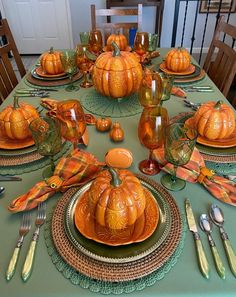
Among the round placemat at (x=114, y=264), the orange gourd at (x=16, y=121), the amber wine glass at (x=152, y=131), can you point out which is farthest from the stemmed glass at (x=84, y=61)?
the round placemat at (x=114, y=264)

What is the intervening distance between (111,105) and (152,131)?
418mm

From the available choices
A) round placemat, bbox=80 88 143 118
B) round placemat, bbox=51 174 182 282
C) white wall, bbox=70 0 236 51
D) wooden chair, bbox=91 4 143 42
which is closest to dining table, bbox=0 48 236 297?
round placemat, bbox=51 174 182 282

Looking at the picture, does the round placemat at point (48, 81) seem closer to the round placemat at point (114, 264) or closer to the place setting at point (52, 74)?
the place setting at point (52, 74)

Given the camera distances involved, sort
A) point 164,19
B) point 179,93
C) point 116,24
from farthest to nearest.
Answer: point 164,19 → point 116,24 → point 179,93

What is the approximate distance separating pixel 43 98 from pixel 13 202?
0.63 metres

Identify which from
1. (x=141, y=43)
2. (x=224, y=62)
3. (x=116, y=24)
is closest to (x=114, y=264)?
(x=141, y=43)

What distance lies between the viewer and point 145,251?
519 mm

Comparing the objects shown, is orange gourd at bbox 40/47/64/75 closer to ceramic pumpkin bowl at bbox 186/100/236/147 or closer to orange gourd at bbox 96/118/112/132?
orange gourd at bbox 96/118/112/132

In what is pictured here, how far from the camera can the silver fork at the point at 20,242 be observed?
51 centimetres

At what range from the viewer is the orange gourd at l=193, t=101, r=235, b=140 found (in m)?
0.78

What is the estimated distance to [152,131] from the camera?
71cm

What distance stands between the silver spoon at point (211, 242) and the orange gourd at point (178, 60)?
2.79ft

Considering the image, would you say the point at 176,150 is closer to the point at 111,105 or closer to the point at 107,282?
the point at 107,282

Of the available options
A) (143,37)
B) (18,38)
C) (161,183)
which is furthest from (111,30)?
(18,38)
